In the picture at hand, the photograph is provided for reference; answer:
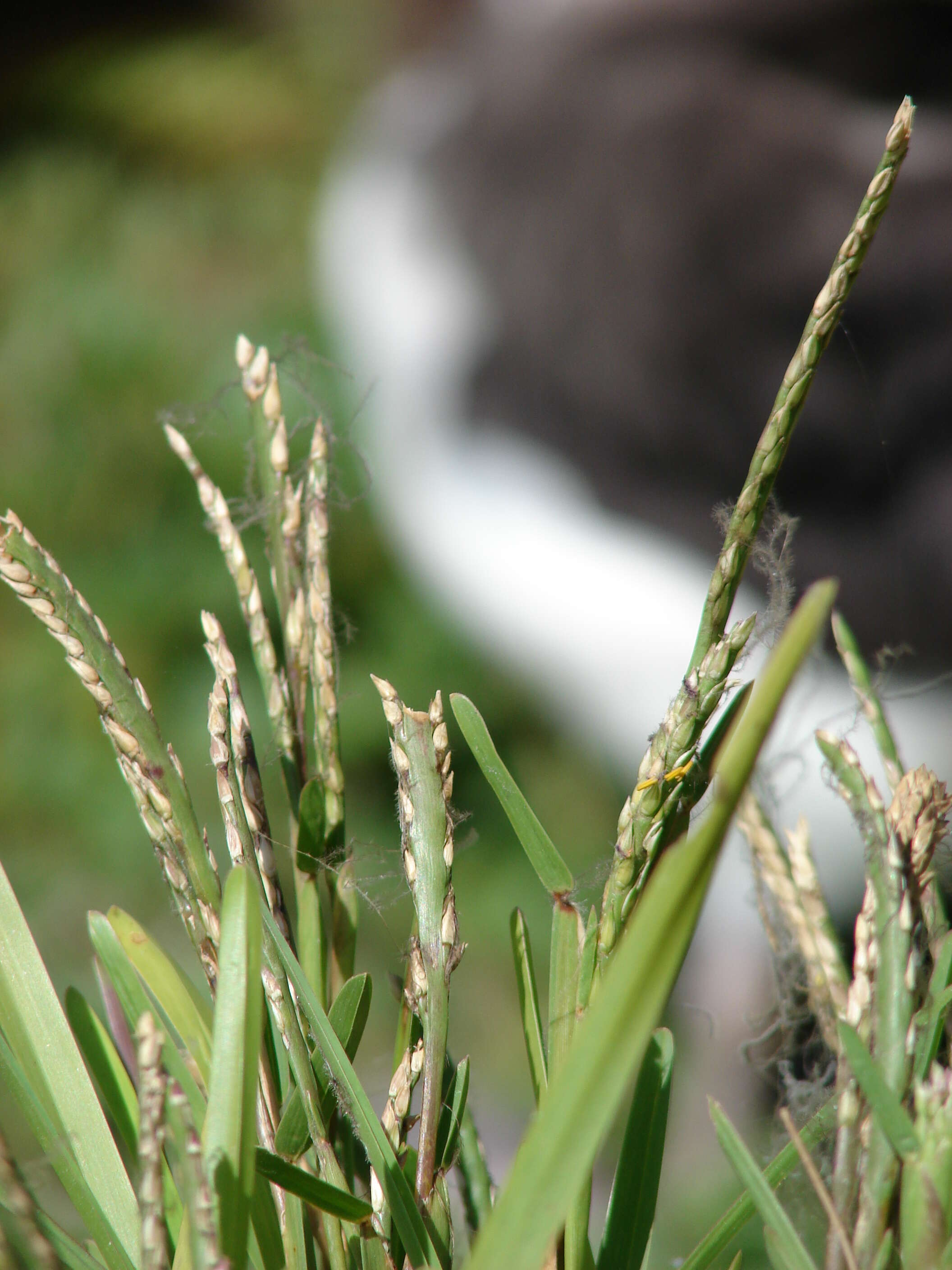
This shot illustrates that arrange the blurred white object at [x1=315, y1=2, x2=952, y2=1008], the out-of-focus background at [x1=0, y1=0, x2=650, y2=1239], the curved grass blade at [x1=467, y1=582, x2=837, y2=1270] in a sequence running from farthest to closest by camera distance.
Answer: the out-of-focus background at [x1=0, y1=0, x2=650, y2=1239] → the blurred white object at [x1=315, y1=2, x2=952, y2=1008] → the curved grass blade at [x1=467, y1=582, x2=837, y2=1270]

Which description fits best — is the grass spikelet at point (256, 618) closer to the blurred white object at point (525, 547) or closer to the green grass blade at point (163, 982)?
the green grass blade at point (163, 982)

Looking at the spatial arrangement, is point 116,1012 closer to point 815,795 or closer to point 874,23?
point 815,795

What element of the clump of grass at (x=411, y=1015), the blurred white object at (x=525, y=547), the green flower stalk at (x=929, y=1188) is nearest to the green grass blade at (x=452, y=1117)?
the clump of grass at (x=411, y=1015)

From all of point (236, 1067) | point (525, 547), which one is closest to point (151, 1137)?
point (236, 1067)

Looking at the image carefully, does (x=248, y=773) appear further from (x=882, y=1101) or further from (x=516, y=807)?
(x=882, y=1101)

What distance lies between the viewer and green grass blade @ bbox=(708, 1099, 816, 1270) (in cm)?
23

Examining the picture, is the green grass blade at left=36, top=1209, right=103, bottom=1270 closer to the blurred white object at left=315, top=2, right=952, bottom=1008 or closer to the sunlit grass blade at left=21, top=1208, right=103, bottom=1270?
the sunlit grass blade at left=21, top=1208, right=103, bottom=1270

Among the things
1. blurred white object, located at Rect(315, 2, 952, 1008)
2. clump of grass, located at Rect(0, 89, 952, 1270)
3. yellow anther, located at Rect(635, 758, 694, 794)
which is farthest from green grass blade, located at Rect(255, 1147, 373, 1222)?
blurred white object, located at Rect(315, 2, 952, 1008)

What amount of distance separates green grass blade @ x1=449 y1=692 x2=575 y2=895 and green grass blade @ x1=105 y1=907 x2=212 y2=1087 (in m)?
0.10

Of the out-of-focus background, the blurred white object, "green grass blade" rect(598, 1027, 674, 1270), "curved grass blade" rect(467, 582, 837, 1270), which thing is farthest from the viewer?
the out-of-focus background

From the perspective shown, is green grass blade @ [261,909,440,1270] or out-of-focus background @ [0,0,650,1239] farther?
out-of-focus background @ [0,0,650,1239]

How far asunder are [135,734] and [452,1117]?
13cm

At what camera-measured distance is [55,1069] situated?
0.28 metres

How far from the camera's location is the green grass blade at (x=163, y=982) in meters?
0.29
